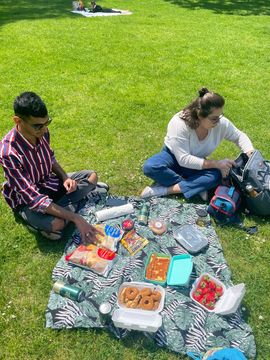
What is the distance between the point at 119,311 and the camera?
3.22 metres

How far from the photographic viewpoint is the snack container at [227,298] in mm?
3244

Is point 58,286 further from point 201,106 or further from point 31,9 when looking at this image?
point 31,9

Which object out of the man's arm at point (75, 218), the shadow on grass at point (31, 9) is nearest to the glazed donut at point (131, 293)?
the man's arm at point (75, 218)

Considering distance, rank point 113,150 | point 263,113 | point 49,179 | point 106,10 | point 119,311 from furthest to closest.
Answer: point 106,10
point 263,113
point 113,150
point 49,179
point 119,311

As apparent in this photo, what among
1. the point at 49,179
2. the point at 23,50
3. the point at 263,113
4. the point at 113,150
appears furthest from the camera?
the point at 23,50

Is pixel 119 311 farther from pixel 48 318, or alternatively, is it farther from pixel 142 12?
pixel 142 12

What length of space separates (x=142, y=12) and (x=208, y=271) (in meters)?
13.9

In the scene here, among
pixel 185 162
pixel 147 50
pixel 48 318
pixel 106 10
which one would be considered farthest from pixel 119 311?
pixel 106 10

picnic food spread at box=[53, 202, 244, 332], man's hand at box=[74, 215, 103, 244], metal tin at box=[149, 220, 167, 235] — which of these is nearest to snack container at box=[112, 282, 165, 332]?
picnic food spread at box=[53, 202, 244, 332]

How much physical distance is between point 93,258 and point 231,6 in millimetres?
16530

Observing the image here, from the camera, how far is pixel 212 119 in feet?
14.1

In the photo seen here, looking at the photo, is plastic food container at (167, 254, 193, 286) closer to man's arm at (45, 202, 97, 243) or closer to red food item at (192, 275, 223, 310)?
red food item at (192, 275, 223, 310)

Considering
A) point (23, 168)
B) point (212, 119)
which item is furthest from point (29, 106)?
point (212, 119)

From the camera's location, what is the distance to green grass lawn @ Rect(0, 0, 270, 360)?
3305 millimetres
